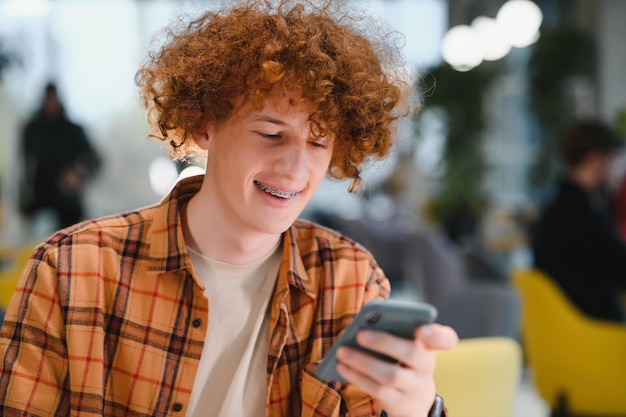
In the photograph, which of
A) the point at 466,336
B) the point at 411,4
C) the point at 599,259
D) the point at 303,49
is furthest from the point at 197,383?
the point at 411,4

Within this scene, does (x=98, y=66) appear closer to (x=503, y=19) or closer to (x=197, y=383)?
(x=503, y=19)

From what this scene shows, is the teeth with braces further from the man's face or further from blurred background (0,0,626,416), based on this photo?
blurred background (0,0,626,416)

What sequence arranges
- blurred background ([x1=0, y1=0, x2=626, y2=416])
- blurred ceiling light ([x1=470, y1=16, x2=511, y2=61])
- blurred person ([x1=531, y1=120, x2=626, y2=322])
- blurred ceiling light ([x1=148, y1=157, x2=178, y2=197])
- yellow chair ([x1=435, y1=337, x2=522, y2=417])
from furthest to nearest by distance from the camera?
1. blurred ceiling light ([x1=148, y1=157, x2=178, y2=197])
2. blurred background ([x1=0, y1=0, x2=626, y2=416])
3. blurred ceiling light ([x1=470, y1=16, x2=511, y2=61])
4. blurred person ([x1=531, y1=120, x2=626, y2=322])
5. yellow chair ([x1=435, y1=337, x2=522, y2=417])

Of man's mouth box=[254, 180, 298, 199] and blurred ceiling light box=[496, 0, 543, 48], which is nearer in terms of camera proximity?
man's mouth box=[254, 180, 298, 199]

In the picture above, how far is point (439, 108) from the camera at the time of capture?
8.93 m

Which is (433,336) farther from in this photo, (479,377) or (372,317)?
(479,377)

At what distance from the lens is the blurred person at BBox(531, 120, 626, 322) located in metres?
3.68

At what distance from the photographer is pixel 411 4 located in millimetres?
10625

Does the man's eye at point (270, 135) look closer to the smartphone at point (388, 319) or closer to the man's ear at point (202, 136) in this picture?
the man's ear at point (202, 136)

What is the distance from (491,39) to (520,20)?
543mm

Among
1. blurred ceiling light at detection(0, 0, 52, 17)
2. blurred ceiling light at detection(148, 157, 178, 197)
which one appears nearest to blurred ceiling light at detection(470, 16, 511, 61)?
blurred ceiling light at detection(148, 157, 178, 197)

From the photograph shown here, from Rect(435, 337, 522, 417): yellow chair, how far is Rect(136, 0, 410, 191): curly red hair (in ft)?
2.49

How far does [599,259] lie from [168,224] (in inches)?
108

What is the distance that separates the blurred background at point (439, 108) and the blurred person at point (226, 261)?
4978 millimetres
